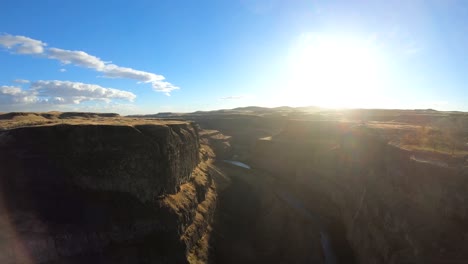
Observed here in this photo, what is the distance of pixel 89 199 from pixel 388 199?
4808cm

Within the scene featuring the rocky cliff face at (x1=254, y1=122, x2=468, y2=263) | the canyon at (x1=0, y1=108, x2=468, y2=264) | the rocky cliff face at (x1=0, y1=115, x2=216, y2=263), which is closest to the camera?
the rocky cliff face at (x1=254, y1=122, x2=468, y2=263)

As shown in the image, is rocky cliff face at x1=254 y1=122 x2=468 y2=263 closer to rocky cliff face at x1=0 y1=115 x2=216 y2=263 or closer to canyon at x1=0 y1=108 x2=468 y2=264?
canyon at x1=0 y1=108 x2=468 y2=264

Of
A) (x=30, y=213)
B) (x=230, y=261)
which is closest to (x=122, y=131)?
(x=30, y=213)

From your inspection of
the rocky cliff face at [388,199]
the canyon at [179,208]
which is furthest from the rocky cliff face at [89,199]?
the rocky cliff face at [388,199]

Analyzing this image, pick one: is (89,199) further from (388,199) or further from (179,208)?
(388,199)

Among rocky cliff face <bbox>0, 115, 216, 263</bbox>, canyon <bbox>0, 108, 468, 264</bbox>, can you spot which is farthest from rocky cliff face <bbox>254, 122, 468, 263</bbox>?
rocky cliff face <bbox>0, 115, 216, 263</bbox>

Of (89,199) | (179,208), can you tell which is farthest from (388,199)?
(89,199)

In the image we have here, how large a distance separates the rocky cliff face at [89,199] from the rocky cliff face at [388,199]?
104 ft

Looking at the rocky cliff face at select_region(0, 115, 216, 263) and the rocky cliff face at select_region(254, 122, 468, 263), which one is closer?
the rocky cliff face at select_region(254, 122, 468, 263)

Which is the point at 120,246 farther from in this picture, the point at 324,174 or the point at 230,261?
the point at 324,174

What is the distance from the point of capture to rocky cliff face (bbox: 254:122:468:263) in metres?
35.5

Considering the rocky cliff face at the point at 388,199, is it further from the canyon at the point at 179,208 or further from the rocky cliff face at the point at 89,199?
the rocky cliff face at the point at 89,199

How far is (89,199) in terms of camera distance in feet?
145

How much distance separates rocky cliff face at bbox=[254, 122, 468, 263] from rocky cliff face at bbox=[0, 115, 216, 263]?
104 ft
